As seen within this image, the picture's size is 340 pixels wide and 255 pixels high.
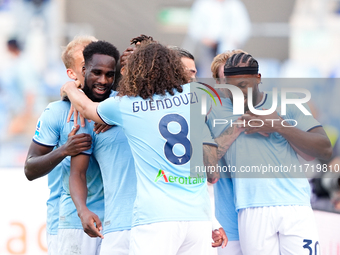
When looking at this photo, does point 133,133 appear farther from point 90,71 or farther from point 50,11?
point 50,11

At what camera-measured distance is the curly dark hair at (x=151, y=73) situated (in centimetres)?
233

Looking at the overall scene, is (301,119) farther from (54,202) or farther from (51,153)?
(54,202)

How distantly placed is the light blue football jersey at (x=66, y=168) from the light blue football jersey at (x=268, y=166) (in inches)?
33.9

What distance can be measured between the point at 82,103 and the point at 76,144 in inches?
9.6

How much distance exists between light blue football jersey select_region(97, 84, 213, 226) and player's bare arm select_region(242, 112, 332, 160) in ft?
1.86

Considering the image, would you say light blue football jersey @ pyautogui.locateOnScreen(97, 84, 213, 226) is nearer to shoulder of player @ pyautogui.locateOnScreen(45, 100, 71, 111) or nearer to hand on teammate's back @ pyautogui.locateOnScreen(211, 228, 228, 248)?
hand on teammate's back @ pyautogui.locateOnScreen(211, 228, 228, 248)

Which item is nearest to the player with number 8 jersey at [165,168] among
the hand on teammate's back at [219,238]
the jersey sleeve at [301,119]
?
the hand on teammate's back at [219,238]

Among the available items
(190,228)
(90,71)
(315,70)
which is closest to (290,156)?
(190,228)

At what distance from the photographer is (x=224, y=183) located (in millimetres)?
2963

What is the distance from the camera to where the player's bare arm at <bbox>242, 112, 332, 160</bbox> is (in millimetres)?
2658

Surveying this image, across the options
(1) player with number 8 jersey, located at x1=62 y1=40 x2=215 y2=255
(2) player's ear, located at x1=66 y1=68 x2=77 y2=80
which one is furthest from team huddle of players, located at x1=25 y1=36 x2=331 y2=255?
(2) player's ear, located at x1=66 y1=68 x2=77 y2=80

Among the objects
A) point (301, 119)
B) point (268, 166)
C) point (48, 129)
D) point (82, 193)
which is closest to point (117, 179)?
point (82, 193)

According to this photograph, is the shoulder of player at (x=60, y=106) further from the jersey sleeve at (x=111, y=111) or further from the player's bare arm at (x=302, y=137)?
the player's bare arm at (x=302, y=137)

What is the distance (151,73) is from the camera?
2.34 meters
